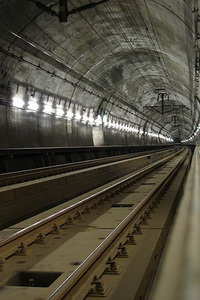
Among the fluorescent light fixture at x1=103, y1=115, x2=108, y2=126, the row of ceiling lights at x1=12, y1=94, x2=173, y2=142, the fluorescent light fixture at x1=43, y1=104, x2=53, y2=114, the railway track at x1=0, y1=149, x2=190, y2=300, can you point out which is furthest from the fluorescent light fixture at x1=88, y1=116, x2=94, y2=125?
the railway track at x1=0, y1=149, x2=190, y2=300

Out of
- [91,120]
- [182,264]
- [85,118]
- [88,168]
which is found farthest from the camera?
[91,120]

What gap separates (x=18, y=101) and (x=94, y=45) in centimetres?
474

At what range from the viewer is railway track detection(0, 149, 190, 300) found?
3.89 meters

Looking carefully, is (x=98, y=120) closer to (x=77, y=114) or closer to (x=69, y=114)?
(x=77, y=114)

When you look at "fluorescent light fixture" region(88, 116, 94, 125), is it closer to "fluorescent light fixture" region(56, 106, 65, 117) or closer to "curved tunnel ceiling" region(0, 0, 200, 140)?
"curved tunnel ceiling" region(0, 0, 200, 140)

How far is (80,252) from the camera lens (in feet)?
17.5

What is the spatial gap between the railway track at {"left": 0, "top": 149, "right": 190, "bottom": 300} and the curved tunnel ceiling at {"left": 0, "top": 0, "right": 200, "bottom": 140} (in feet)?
18.0

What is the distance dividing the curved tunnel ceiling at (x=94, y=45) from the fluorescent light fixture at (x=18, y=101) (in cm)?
A: 66

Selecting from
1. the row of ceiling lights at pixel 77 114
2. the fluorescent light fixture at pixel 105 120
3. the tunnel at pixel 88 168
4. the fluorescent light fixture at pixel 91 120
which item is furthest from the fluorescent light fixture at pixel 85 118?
the fluorescent light fixture at pixel 105 120

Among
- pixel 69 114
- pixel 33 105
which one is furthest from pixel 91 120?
pixel 33 105

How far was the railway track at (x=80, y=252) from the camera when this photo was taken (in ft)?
12.8

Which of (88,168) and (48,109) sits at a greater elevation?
(48,109)

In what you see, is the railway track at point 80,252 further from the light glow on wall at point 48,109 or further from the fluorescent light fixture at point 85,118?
the fluorescent light fixture at point 85,118

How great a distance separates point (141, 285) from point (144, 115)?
42207 millimetres
